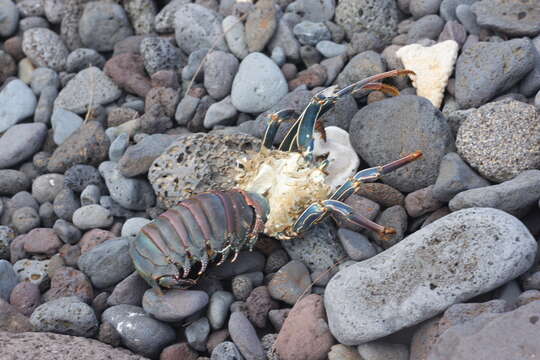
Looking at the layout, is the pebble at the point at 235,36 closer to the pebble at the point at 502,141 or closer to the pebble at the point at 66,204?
the pebble at the point at 66,204

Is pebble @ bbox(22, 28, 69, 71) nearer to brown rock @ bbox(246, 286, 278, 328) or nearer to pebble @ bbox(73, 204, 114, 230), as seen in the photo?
pebble @ bbox(73, 204, 114, 230)

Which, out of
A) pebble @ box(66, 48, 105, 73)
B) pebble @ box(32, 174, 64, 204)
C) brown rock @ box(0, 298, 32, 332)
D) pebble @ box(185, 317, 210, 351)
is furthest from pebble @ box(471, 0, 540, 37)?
brown rock @ box(0, 298, 32, 332)

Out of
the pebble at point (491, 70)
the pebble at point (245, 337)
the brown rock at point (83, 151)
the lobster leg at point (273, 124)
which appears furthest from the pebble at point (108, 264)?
the pebble at point (491, 70)

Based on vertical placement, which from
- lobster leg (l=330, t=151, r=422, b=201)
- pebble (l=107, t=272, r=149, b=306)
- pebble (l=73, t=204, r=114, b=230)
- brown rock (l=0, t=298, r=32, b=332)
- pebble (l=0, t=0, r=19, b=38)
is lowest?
pebble (l=107, t=272, r=149, b=306)

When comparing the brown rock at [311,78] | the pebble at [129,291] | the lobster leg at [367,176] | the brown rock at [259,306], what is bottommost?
the brown rock at [259,306]

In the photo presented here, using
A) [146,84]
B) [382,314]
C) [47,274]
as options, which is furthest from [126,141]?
[382,314]

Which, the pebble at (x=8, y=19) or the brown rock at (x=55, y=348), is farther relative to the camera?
the pebble at (x=8, y=19)

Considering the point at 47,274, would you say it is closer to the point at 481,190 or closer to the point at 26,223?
the point at 26,223
